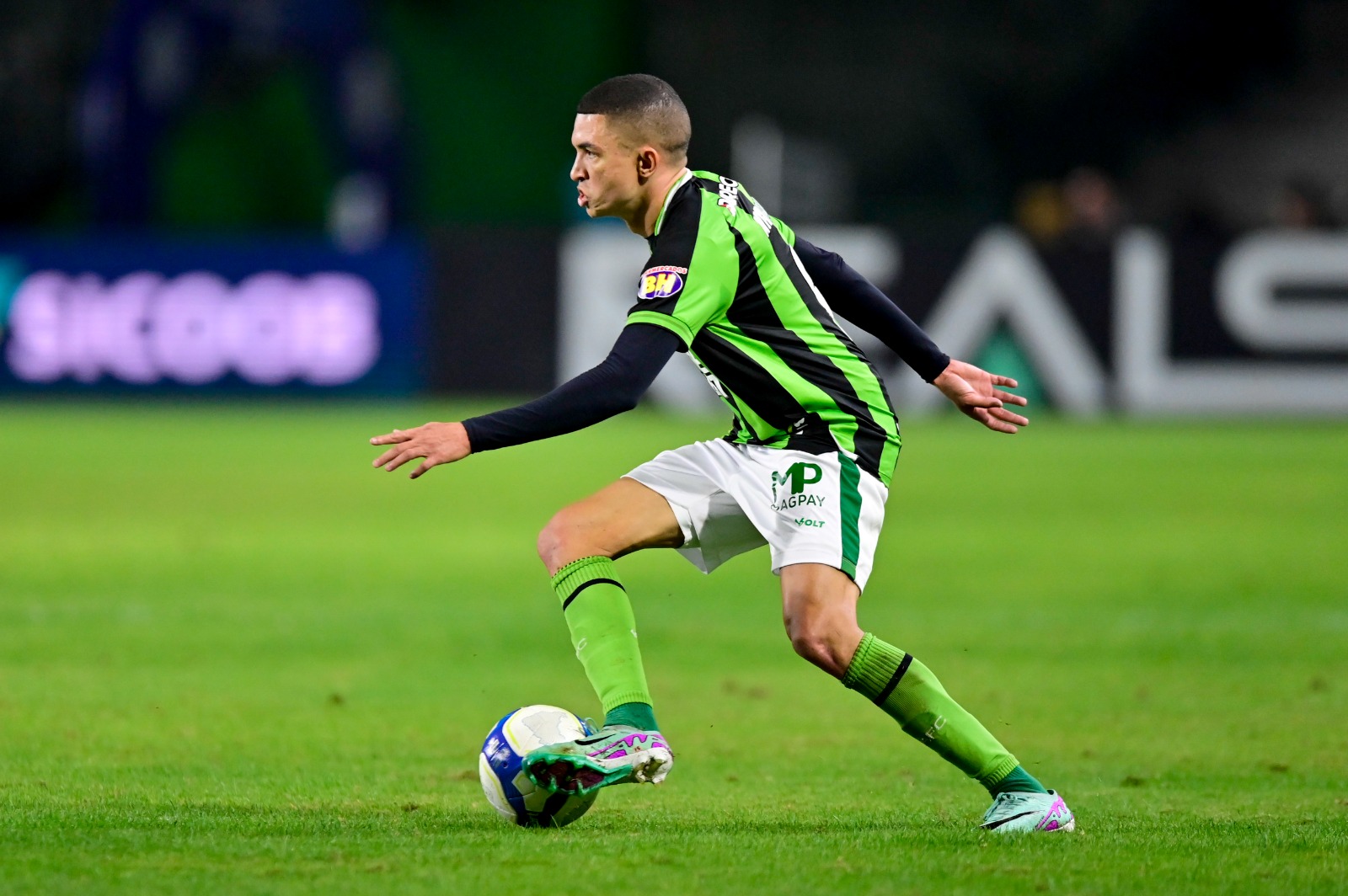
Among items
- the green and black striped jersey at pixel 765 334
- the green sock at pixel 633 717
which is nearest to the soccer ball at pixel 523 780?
the green sock at pixel 633 717

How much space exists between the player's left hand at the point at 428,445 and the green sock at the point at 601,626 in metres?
0.59

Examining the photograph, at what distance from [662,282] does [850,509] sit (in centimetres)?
84

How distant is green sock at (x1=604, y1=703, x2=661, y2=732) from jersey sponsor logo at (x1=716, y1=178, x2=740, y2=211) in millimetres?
1425

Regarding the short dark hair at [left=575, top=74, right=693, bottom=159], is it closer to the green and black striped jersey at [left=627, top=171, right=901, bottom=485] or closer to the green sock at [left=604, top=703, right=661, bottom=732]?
the green and black striped jersey at [left=627, top=171, right=901, bottom=485]

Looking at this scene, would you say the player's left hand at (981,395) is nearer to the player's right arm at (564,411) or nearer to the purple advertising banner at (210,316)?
the player's right arm at (564,411)

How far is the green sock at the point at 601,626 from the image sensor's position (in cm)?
532

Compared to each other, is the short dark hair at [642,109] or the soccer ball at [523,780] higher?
the short dark hair at [642,109]

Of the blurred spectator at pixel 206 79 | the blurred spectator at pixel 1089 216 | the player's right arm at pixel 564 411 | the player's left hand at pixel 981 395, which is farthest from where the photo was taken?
the blurred spectator at pixel 206 79

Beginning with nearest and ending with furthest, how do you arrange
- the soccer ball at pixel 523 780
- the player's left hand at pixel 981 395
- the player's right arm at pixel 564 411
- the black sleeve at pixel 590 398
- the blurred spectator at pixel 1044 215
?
1. the player's right arm at pixel 564 411
2. the black sleeve at pixel 590 398
3. the soccer ball at pixel 523 780
4. the player's left hand at pixel 981 395
5. the blurred spectator at pixel 1044 215

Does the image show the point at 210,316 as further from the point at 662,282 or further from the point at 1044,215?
the point at 662,282

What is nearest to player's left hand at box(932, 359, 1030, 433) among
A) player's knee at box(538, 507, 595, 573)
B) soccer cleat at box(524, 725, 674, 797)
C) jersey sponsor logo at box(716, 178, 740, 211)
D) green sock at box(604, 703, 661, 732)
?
jersey sponsor logo at box(716, 178, 740, 211)

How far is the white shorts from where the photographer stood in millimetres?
5430

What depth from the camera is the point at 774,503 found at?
5508mm

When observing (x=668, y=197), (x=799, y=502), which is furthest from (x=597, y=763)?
(x=668, y=197)
